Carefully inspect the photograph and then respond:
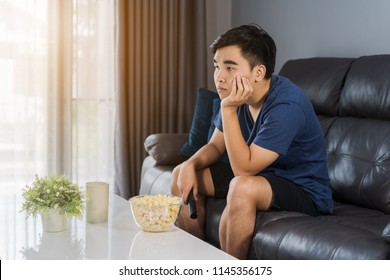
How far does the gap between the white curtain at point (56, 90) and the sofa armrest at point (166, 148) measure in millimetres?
878

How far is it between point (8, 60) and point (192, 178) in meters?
1.94

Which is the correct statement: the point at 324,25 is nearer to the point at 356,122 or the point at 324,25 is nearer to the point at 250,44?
the point at 356,122

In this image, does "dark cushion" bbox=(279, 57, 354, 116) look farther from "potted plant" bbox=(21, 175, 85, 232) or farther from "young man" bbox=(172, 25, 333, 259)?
"potted plant" bbox=(21, 175, 85, 232)

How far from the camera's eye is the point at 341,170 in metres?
2.68

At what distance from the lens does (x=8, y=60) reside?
3877 mm

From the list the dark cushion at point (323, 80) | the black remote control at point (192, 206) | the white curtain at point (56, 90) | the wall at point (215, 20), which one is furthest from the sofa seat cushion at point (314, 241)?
the wall at point (215, 20)

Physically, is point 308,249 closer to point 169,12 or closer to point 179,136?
point 179,136

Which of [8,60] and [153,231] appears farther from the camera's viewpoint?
[8,60]

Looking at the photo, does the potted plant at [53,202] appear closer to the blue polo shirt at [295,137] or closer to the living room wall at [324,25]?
the blue polo shirt at [295,137]

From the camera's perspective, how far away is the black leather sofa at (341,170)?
195 cm

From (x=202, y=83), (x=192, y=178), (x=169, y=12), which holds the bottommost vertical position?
(x=192, y=178)

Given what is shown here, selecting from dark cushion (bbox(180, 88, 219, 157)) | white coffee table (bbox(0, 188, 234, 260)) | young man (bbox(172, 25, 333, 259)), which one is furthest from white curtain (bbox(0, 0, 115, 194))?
white coffee table (bbox(0, 188, 234, 260))

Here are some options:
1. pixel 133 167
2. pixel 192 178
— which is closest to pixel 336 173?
pixel 192 178

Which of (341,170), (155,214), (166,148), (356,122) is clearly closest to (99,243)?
(155,214)
